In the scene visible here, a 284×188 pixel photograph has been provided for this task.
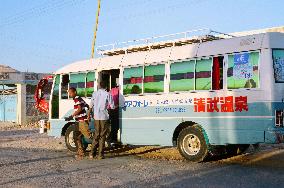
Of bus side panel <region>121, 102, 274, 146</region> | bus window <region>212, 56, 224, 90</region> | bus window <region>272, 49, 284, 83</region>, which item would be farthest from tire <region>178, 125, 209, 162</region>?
bus window <region>272, 49, 284, 83</region>

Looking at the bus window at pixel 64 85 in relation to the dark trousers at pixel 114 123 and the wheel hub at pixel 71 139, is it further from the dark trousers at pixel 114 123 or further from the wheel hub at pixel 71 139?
the dark trousers at pixel 114 123

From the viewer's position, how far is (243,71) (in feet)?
32.6

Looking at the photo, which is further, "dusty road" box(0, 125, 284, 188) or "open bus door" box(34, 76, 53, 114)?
"open bus door" box(34, 76, 53, 114)

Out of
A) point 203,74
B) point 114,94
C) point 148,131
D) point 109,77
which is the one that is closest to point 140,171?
point 148,131

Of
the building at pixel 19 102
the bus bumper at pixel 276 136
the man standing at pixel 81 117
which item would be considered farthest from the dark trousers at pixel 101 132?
the building at pixel 19 102

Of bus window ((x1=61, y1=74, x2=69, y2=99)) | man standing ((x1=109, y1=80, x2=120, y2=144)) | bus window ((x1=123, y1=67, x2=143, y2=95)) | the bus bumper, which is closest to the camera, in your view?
the bus bumper

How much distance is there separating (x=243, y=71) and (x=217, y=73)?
0.69m

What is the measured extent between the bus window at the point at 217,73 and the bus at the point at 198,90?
2 cm

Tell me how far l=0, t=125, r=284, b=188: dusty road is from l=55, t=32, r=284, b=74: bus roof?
102 inches

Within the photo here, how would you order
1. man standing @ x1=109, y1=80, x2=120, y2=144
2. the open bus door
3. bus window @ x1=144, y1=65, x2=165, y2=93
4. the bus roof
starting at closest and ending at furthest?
the bus roof
bus window @ x1=144, y1=65, x2=165, y2=93
man standing @ x1=109, y1=80, x2=120, y2=144
the open bus door

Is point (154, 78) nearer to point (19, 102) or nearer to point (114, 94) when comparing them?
point (114, 94)

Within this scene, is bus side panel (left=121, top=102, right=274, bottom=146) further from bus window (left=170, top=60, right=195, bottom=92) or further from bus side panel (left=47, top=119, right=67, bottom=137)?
bus side panel (left=47, top=119, right=67, bottom=137)

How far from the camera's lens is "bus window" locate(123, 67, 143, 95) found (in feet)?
40.1

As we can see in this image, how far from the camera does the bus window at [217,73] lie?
10383mm
